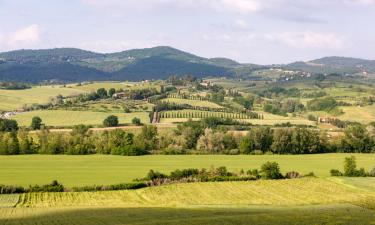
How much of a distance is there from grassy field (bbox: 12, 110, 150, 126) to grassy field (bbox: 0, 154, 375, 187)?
4545 centimetres

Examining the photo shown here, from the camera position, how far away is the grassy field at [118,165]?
297 feet

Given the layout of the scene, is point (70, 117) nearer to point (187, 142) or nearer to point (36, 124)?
point (36, 124)

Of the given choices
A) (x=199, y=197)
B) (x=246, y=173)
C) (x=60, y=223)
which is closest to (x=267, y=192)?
(x=199, y=197)

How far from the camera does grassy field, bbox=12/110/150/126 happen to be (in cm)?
16500

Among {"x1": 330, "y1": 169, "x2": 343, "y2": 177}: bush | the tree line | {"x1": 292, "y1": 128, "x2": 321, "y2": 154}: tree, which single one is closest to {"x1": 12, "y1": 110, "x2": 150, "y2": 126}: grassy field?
the tree line

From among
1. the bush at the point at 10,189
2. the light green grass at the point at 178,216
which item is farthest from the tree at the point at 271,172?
the bush at the point at 10,189

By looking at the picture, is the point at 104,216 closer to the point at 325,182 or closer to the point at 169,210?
the point at 169,210

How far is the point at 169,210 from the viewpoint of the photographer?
58.7 m

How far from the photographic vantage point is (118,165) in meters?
107

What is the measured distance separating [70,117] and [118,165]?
70380 mm

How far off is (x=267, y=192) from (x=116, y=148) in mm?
54662

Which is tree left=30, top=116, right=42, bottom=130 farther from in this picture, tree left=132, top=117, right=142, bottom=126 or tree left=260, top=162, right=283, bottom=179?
tree left=260, top=162, right=283, bottom=179

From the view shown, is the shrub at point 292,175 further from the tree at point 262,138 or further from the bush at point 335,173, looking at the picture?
the tree at point 262,138

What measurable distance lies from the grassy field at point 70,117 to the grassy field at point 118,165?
45446 mm
